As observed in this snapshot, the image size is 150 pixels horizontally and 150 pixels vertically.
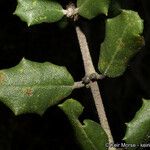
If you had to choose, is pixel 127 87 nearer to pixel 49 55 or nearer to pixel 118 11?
pixel 49 55

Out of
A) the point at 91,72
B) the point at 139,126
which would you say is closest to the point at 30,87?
the point at 91,72

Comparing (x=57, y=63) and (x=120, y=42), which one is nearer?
(x=120, y=42)

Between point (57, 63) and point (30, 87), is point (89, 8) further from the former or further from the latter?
point (57, 63)

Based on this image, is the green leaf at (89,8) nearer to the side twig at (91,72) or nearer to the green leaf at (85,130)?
the side twig at (91,72)

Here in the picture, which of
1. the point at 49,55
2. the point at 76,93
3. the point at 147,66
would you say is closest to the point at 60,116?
the point at 76,93

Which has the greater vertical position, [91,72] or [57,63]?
[91,72]

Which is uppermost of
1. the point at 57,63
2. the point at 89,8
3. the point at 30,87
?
the point at 89,8

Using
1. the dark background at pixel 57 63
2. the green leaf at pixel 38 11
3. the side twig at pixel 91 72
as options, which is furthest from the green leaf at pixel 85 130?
the dark background at pixel 57 63
